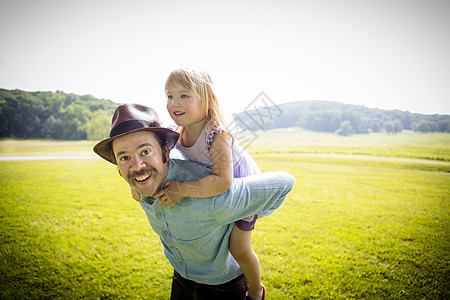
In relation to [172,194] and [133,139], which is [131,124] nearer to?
[133,139]

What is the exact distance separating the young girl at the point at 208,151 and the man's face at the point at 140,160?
0.11 metres

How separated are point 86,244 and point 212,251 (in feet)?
16.9

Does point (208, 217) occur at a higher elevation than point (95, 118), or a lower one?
lower

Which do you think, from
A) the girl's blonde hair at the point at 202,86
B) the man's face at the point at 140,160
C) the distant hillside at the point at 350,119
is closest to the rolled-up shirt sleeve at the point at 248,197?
the man's face at the point at 140,160

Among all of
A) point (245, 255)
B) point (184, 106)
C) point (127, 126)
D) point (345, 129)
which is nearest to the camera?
point (127, 126)

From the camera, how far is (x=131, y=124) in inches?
57.3

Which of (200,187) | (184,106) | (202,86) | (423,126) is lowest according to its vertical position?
(423,126)

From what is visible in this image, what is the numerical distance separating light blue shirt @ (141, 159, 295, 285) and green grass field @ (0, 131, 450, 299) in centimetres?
84

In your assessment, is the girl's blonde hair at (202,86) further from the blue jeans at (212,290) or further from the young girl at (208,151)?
the blue jeans at (212,290)

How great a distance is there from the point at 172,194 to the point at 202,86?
99 centimetres

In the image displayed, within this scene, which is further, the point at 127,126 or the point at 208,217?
the point at 208,217

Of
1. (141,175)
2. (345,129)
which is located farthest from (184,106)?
(345,129)

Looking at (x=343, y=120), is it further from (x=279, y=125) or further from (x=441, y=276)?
(x=441, y=276)

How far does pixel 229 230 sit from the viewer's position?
1.80 m
